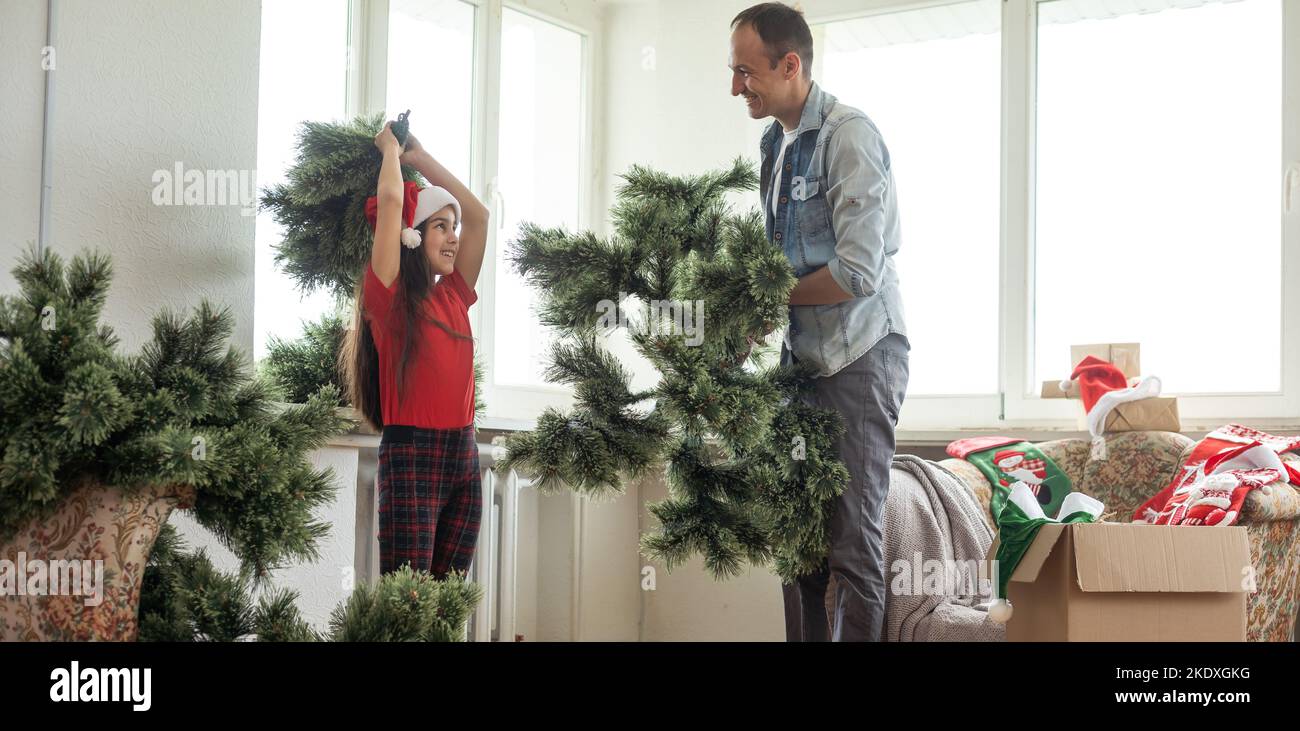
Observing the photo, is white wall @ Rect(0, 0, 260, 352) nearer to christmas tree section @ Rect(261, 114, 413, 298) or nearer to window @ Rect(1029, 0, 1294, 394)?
christmas tree section @ Rect(261, 114, 413, 298)

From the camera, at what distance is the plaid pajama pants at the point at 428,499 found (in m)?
2.25

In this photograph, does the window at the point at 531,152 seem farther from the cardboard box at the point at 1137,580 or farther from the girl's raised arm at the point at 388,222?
the cardboard box at the point at 1137,580

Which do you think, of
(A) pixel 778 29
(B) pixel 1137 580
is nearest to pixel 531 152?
(A) pixel 778 29

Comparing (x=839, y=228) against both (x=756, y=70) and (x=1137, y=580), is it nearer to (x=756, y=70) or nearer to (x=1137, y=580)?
(x=756, y=70)

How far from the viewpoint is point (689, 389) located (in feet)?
6.72

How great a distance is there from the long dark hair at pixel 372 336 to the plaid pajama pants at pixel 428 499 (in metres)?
0.09

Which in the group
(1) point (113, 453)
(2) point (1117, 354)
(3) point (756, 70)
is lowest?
(1) point (113, 453)

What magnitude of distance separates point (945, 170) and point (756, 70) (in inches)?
69.4

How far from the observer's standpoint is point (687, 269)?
2174mm

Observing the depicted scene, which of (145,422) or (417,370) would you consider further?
(417,370)

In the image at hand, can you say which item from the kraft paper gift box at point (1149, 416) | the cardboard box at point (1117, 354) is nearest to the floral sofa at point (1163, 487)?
the kraft paper gift box at point (1149, 416)

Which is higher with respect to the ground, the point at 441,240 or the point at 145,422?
the point at 441,240
